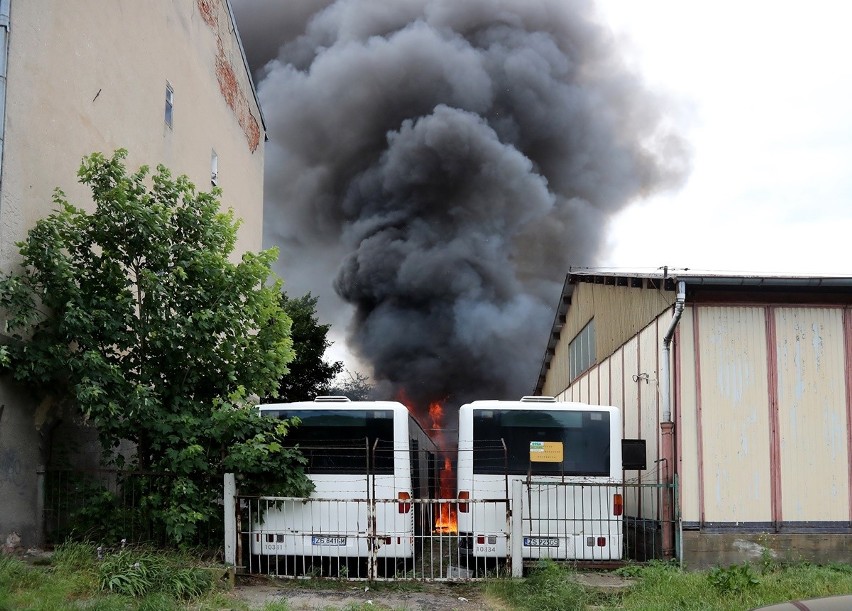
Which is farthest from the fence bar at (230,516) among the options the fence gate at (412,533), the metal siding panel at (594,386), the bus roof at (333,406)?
the metal siding panel at (594,386)

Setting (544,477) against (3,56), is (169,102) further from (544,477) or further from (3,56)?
(544,477)

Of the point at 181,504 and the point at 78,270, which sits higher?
the point at 78,270

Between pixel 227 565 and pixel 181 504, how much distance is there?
916 millimetres

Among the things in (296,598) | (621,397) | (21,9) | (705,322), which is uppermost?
(21,9)

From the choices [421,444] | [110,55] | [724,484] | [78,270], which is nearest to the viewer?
[78,270]

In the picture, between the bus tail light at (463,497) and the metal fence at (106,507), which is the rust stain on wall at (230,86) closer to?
the metal fence at (106,507)

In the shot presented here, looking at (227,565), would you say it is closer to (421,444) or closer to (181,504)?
(181,504)

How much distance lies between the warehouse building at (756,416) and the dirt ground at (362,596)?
3390mm

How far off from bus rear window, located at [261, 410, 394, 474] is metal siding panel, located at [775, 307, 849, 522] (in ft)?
18.2

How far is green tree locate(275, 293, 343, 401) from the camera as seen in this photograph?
3206 cm

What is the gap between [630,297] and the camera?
51.8 ft

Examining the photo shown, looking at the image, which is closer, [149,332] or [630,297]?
[149,332]

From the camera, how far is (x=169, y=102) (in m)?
16.2

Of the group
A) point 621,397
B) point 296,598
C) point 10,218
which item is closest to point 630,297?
point 621,397
